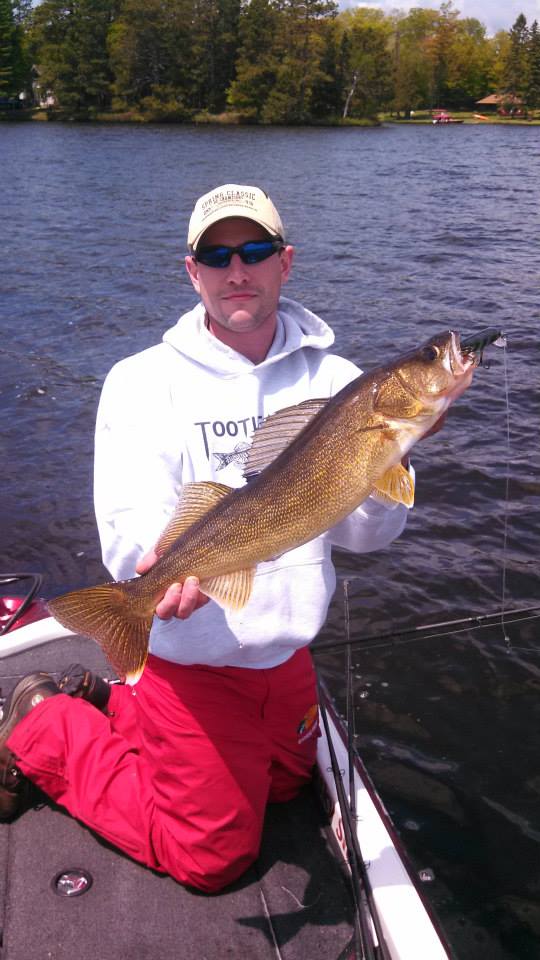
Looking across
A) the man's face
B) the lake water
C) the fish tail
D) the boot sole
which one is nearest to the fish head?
the man's face

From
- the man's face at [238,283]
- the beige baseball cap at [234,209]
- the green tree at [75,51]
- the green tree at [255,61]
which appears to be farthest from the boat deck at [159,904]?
the green tree at [75,51]

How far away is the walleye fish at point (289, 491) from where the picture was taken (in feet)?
8.89

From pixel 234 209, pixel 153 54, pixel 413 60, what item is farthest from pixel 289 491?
pixel 413 60

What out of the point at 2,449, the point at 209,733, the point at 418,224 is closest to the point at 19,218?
the point at 418,224

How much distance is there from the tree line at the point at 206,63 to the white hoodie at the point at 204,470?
281 feet

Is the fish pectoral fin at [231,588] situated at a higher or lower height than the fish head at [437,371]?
lower

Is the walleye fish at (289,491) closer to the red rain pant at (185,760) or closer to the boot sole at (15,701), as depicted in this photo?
the red rain pant at (185,760)

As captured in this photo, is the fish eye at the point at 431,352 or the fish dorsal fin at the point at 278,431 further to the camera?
the fish dorsal fin at the point at 278,431

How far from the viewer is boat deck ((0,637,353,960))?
2.99 meters

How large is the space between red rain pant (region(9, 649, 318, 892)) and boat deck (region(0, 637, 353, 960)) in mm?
87

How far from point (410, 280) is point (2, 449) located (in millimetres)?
10041

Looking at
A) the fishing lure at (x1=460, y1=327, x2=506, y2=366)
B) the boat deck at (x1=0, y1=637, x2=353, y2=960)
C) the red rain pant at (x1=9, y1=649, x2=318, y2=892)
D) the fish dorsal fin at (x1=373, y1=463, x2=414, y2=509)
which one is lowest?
the boat deck at (x1=0, y1=637, x2=353, y2=960)

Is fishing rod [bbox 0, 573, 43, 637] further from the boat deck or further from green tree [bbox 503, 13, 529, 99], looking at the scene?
green tree [bbox 503, 13, 529, 99]

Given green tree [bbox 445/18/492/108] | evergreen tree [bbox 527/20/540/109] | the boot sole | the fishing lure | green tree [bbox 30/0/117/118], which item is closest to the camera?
the fishing lure
